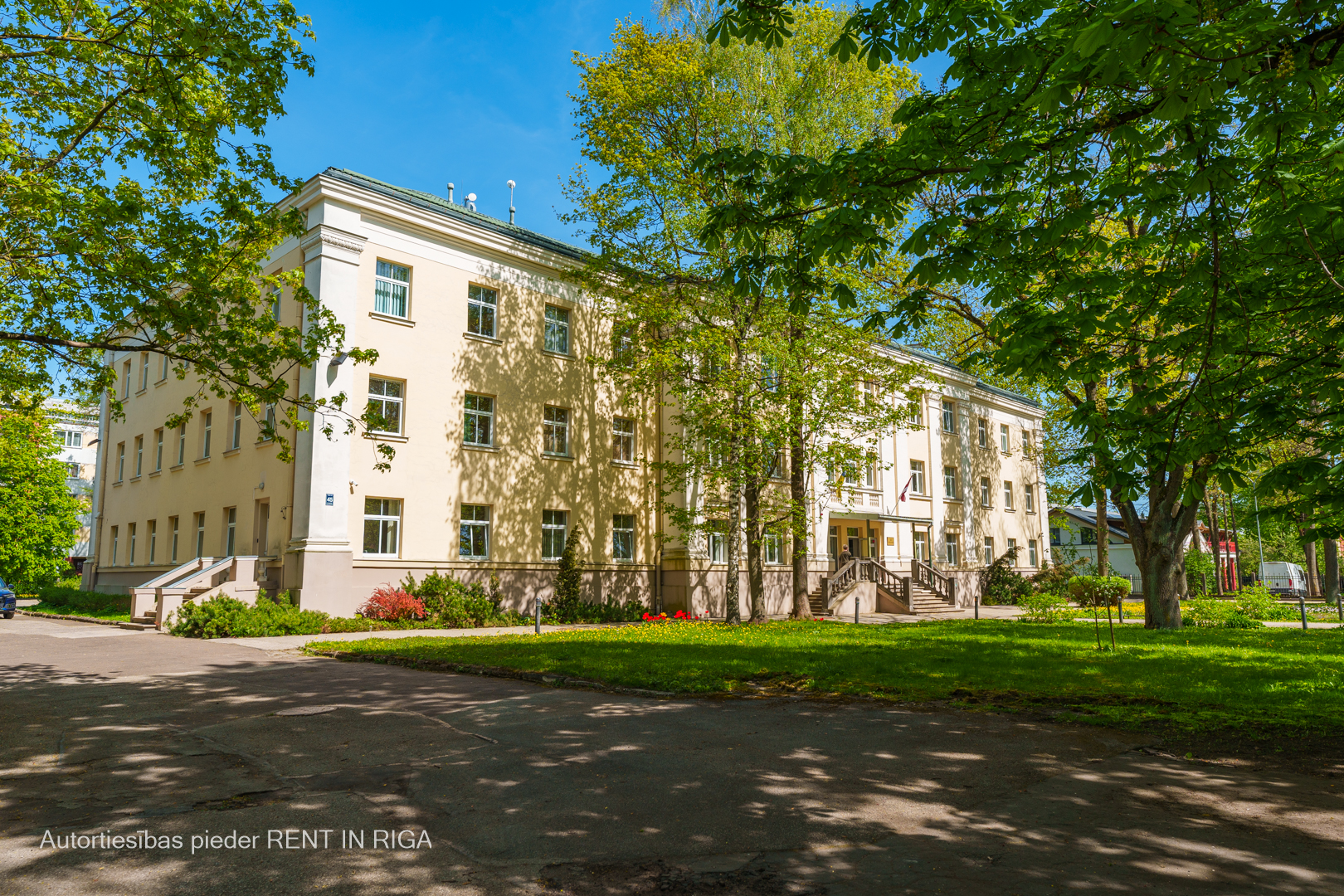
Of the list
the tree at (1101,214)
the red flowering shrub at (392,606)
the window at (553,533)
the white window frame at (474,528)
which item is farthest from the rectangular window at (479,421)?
the tree at (1101,214)

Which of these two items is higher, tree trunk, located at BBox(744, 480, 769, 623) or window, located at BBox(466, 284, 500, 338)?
window, located at BBox(466, 284, 500, 338)

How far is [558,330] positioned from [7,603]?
2108 centimetres

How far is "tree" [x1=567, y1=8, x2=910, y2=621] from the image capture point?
21.9m

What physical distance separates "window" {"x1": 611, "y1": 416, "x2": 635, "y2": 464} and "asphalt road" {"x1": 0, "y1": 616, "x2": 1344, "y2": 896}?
A: 19156 millimetres

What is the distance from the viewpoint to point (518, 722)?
7.68 meters

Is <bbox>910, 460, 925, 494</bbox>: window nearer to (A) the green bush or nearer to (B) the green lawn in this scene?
(A) the green bush

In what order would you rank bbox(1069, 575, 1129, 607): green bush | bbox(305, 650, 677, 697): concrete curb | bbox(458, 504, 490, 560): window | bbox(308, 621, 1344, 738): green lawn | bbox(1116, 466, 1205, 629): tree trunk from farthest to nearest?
bbox(1069, 575, 1129, 607): green bush → bbox(458, 504, 490, 560): window → bbox(1116, 466, 1205, 629): tree trunk → bbox(305, 650, 677, 697): concrete curb → bbox(308, 621, 1344, 738): green lawn

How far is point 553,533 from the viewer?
83.4 ft

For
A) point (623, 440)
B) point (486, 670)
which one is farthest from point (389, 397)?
point (486, 670)

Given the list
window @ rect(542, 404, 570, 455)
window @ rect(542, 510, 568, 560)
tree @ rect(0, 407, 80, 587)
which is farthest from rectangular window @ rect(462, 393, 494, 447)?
tree @ rect(0, 407, 80, 587)

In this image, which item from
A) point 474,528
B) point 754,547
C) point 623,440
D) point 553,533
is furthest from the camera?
point 623,440

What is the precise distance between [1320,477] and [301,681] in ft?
35.7

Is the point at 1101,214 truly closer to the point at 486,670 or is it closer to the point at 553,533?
the point at 486,670

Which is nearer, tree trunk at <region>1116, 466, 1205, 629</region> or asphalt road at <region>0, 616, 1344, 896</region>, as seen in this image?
asphalt road at <region>0, 616, 1344, 896</region>
